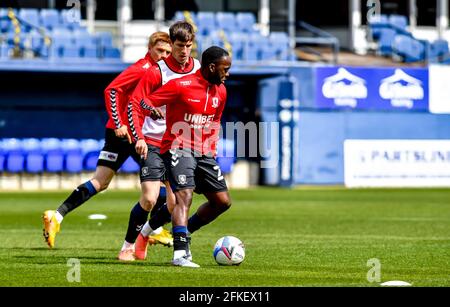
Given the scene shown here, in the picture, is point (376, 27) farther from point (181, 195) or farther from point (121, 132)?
point (181, 195)

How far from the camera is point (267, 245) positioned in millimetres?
13930

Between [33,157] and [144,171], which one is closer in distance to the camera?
[144,171]

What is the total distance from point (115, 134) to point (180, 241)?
80.7 inches

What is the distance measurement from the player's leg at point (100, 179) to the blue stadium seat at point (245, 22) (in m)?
22.4

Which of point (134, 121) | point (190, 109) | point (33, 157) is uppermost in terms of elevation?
point (190, 109)

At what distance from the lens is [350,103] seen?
32.8 meters

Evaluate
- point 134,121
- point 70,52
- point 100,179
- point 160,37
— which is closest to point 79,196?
point 100,179

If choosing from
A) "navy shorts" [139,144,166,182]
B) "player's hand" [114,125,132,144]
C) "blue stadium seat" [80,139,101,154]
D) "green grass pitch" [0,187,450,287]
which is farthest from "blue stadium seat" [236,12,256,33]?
"navy shorts" [139,144,166,182]

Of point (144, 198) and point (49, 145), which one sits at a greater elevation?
point (144, 198)

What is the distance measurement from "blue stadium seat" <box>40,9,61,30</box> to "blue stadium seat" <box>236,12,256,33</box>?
5512 millimetres

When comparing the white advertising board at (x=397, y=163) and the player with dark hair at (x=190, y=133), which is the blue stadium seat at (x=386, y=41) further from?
the player with dark hair at (x=190, y=133)

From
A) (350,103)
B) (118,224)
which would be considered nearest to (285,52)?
(350,103)

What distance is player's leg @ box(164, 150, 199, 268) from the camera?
1091 centimetres
